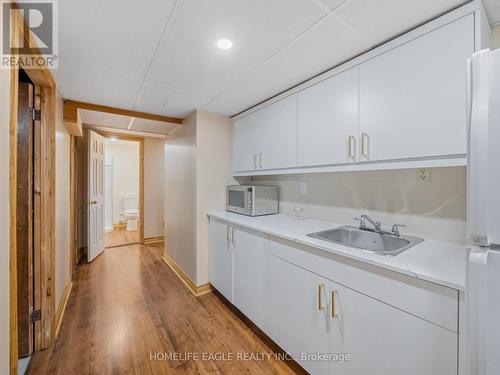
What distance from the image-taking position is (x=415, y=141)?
4.04ft

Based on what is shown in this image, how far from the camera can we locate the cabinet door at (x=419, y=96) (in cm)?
109

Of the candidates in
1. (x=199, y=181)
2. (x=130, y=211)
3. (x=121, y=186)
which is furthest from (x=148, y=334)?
(x=121, y=186)

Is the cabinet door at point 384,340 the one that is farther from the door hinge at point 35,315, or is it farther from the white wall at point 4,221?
the door hinge at point 35,315

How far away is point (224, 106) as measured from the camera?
2.50 meters

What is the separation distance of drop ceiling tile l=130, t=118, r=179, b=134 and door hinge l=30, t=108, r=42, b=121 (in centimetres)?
120

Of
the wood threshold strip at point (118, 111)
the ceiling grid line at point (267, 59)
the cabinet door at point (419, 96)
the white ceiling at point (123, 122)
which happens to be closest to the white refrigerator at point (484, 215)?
the cabinet door at point (419, 96)

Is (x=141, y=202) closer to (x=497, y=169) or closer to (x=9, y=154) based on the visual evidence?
(x=9, y=154)

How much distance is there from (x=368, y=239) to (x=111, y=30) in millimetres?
2152

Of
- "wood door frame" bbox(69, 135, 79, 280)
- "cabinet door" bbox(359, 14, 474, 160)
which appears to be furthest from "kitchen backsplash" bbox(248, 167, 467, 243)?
"wood door frame" bbox(69, 135, 79, 280)

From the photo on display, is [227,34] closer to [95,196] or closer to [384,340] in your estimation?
[384,340]

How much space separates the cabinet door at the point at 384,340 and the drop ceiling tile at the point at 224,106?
1979 millimetres

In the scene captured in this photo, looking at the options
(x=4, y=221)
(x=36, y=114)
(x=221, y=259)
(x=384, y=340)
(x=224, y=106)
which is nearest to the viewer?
(x=4, y=221)

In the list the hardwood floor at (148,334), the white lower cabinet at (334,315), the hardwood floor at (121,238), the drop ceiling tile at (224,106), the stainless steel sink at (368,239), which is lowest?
the hardwood floor at (148,334)

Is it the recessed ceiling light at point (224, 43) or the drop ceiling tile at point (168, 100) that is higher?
the drop ceiling tile at point (168, 100)
